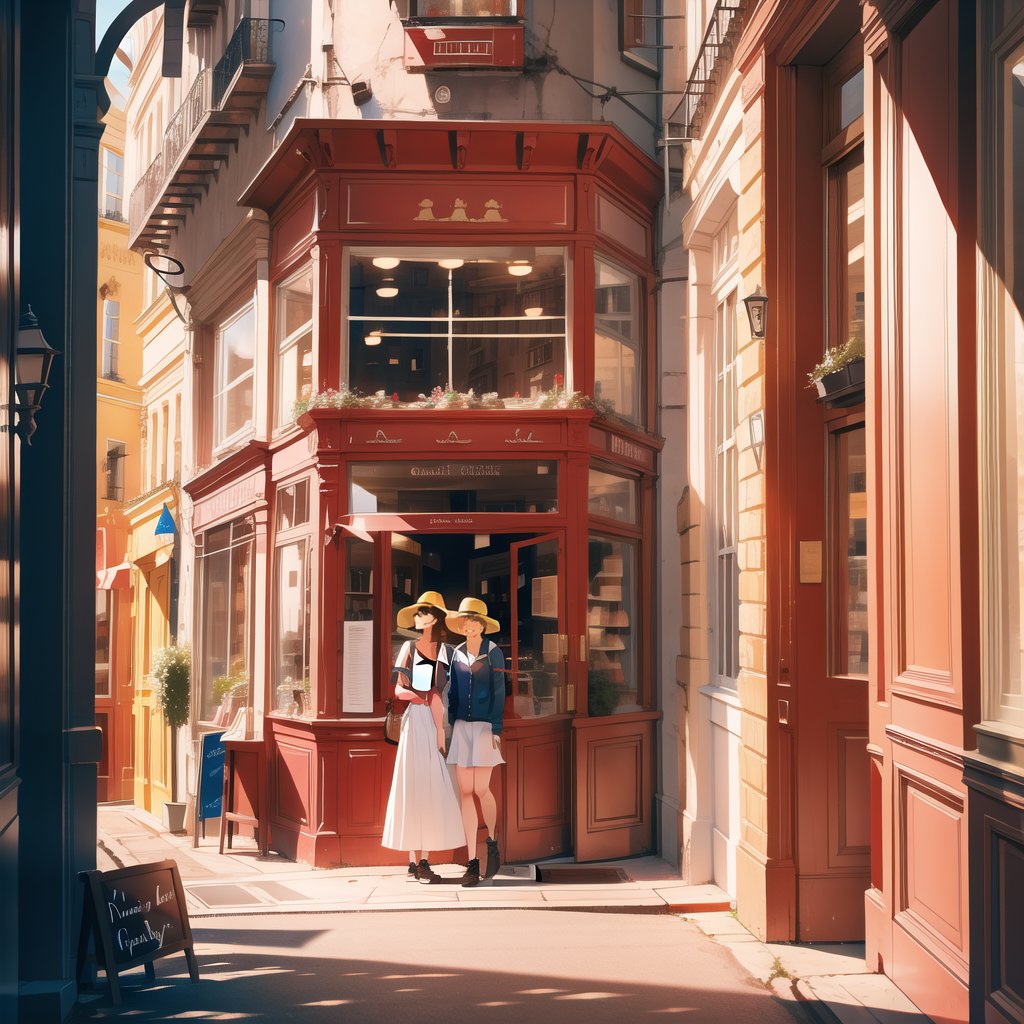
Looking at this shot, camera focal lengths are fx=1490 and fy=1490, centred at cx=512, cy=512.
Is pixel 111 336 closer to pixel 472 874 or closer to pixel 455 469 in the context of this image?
pixel 455 469

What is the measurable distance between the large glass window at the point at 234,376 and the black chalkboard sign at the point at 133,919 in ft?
29.9

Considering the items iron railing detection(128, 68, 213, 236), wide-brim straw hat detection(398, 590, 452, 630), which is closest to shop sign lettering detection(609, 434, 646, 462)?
wide-brim straw hat detection(398, 590, 452, 630)

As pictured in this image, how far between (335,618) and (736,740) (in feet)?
13.3

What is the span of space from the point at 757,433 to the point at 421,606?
375 centimetres

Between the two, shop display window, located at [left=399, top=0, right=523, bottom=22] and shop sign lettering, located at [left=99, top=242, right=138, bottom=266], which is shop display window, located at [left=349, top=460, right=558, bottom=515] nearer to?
shop display window, located at [left=399, top=0, right=523, bottom=22]

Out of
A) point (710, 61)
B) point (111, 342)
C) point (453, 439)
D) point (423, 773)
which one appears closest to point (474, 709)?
point (423, 773)

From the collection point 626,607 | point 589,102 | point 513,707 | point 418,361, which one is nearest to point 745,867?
point 513,707

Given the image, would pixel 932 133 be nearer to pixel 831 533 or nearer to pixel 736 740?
pixel 831 533

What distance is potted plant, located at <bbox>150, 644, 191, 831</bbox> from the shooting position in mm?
18547

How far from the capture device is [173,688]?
18.6m

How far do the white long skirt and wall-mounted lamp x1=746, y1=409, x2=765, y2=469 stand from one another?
3722 mm

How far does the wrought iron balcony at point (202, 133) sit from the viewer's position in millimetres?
15359

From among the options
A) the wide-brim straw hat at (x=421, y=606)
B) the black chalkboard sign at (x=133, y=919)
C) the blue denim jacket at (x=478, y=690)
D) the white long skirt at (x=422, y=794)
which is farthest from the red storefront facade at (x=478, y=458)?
the black chalkboard sign at (x=133, y=919)

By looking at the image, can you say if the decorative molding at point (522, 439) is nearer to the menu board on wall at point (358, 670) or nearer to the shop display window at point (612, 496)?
the shop display window at point (612, 496)
